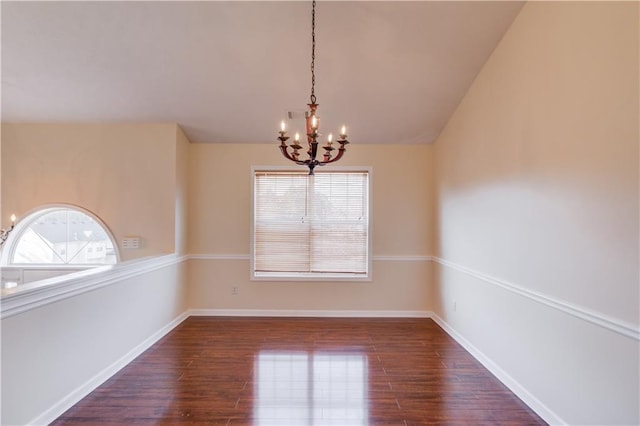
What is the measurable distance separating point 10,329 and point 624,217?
3.56 metres

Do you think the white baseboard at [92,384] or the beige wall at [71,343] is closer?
the beige wall at [71,343]

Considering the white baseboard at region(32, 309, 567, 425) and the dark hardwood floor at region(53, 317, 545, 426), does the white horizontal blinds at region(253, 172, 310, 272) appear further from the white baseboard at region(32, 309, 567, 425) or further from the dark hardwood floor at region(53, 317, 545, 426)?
the dark hardwood floor at region(53, 317, 545, 426)

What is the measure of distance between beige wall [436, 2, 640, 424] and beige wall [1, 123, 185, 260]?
3680 mm

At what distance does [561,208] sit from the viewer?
2.15 meters

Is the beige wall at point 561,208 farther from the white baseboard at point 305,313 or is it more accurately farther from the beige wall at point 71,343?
the beige wall at point 71,343

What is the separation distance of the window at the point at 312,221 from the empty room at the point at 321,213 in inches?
1.3

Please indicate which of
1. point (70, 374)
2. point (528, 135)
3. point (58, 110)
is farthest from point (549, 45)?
point (58, 110)

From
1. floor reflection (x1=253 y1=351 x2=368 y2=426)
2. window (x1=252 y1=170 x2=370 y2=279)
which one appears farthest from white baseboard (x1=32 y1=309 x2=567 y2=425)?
floor reflection (x1=253 y1=351 x2=368 y2=426)

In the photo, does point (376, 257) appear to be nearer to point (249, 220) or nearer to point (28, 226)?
point (249, 220)

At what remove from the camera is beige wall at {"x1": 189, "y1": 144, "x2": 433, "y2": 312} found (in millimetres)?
4562

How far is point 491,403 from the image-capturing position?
2.49 meters

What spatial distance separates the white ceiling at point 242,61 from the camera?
2.71 meters

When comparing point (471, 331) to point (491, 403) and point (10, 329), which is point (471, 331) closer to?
point (491, 403)

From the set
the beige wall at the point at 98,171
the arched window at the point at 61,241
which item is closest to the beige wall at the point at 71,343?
the beige wall at the point at 98,171
